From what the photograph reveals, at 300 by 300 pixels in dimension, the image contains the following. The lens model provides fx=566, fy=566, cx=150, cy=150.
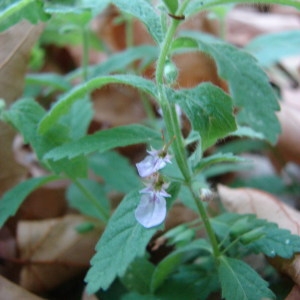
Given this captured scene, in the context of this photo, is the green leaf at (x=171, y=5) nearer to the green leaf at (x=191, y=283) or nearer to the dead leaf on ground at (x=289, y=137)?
the green leaf at (x=191, y=283)

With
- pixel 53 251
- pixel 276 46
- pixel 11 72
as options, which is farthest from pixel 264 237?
pixel 276 46

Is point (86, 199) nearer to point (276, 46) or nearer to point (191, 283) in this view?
point (191, 283)

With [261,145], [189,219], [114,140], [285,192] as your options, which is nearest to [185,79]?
[261,145]

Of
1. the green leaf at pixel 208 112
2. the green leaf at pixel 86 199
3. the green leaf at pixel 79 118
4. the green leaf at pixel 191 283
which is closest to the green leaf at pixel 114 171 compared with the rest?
the green leaf at pixel 86 199

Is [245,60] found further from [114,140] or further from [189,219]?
[189,219]

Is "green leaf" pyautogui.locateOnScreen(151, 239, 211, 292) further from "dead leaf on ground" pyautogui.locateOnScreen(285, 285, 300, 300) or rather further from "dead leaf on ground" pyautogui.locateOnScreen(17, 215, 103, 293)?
"dead leaf on ground" pyautogui.locateOnScreen(17, 215, 103, 293)
